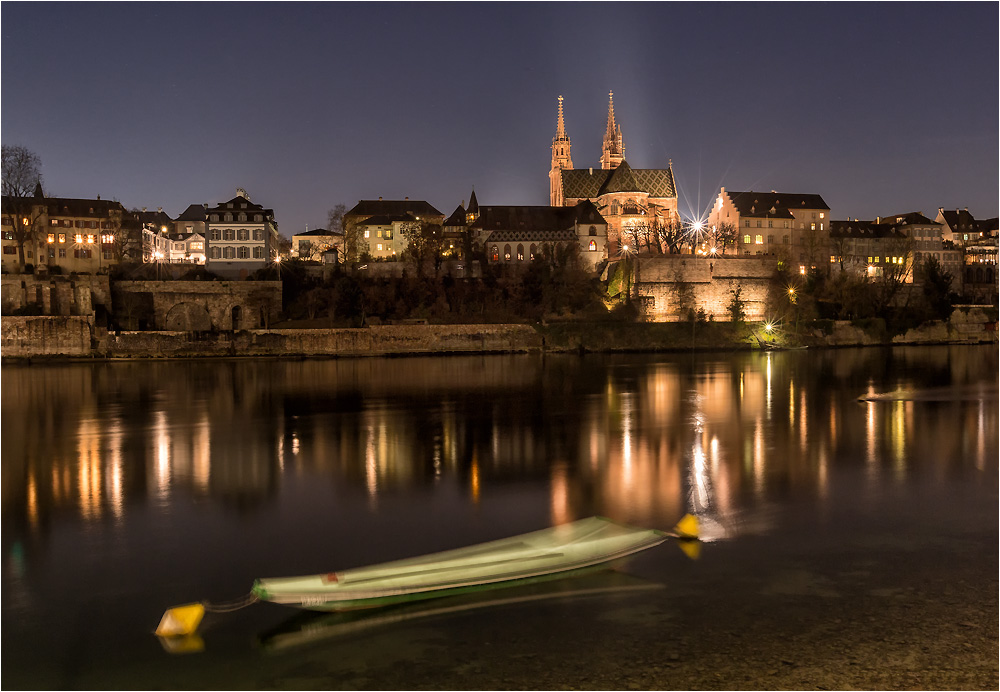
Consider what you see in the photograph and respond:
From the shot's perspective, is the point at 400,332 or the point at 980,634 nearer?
the point at 980,634

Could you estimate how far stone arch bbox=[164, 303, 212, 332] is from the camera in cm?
4184

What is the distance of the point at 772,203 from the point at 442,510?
5664 cm

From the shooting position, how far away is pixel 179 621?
22.2 feet

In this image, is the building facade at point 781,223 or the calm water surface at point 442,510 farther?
the building facade at point 781,223

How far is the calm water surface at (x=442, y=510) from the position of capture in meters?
6.51

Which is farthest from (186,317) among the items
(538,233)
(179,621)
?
(179,621)

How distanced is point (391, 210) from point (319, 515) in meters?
60.1

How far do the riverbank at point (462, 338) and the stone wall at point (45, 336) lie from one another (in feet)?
0.14

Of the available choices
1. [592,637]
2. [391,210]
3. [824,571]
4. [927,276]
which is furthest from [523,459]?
[391,210]

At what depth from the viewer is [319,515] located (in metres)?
10.4

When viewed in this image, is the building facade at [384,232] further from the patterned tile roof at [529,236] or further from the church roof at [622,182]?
the church roof at [622,182]

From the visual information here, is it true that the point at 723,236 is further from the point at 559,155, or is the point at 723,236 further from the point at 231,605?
the point at 231,605

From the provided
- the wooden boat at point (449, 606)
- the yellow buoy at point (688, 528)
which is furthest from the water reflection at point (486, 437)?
the wooden boat at point (449, 606)

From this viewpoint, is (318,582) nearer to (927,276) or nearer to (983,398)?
(983,398)
